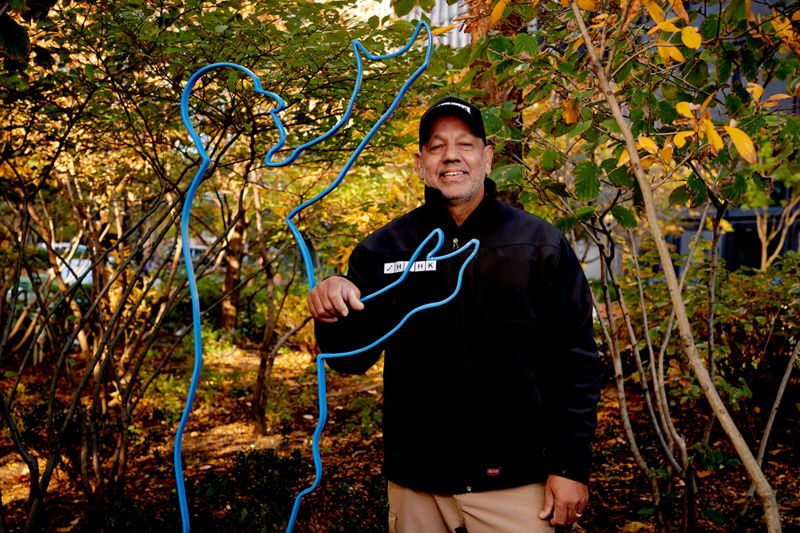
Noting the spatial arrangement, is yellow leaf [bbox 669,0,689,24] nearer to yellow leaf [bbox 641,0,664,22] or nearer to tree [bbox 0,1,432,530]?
yellow leaf [bbox 641,0,664,22]

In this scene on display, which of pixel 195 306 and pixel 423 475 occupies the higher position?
pixel 195 306

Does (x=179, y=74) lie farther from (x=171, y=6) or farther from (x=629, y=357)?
(x=629, y=357)

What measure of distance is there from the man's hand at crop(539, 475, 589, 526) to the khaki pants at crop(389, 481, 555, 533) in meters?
0.04

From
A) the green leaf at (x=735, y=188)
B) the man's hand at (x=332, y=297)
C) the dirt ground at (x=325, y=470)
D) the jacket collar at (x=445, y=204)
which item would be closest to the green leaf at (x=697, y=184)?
the green leaf at (x=735, y=188)

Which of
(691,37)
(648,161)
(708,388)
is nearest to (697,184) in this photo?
(648,161)

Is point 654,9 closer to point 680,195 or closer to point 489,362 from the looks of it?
point 680,195

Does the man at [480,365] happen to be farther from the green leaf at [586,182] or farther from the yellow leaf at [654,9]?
the yellow leaf at [654,9]

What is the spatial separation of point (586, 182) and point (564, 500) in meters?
1.18

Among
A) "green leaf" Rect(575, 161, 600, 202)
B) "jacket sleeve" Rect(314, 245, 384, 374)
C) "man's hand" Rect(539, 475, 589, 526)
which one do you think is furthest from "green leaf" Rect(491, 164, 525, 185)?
"man's hand" Rect(539, 475, 589, 526)

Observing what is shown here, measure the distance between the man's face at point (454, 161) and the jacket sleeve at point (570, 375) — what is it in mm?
365

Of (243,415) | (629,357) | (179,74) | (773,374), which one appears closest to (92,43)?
(179,74)

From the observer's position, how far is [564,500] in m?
1.96

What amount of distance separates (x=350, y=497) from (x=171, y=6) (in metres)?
2.74

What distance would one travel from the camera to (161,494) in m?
4.54
